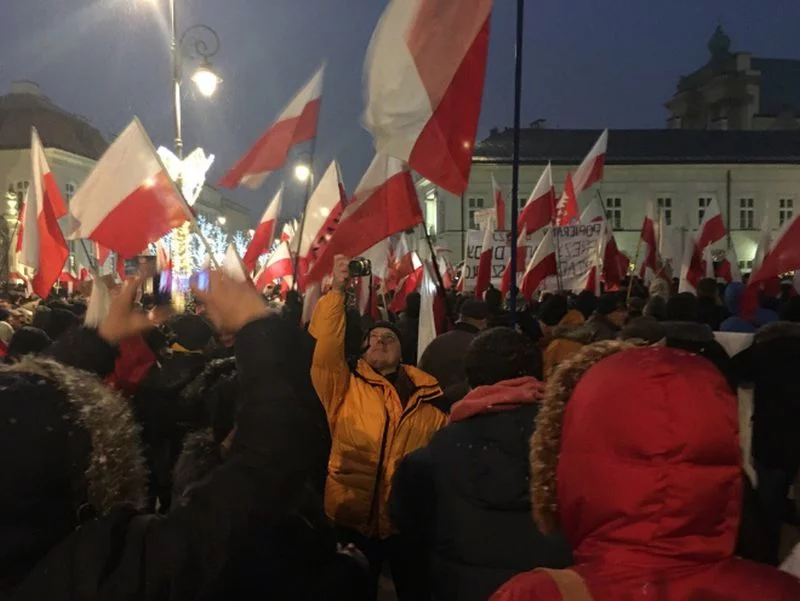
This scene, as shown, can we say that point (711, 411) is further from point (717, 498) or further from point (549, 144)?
point (549, 144)

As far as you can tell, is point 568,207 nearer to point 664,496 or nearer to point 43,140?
point 664,496

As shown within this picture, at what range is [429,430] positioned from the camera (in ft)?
12.3

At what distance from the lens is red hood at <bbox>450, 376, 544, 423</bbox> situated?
2773mm

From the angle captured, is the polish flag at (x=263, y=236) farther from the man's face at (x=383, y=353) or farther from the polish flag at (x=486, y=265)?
the man's face at (x=383, y=353)

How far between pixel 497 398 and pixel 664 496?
50.3 inches

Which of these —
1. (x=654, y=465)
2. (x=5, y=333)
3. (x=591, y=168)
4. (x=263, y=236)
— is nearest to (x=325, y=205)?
(x=263, y=236)

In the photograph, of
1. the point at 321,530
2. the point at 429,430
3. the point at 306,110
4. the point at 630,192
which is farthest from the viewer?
the point at 630,192

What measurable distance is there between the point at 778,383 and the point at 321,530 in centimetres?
254

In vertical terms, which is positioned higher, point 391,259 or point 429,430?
point 391,259

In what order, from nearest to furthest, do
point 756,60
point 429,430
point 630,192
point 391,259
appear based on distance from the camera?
point 429,430, point 391,259, point 630,192, point 756,60

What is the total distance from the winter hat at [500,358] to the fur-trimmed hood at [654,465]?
1.44 m

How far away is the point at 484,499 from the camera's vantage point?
2686mm

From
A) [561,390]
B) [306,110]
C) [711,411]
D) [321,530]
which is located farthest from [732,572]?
[306,110]

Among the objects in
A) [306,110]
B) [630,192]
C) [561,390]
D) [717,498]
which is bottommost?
[717,498]
